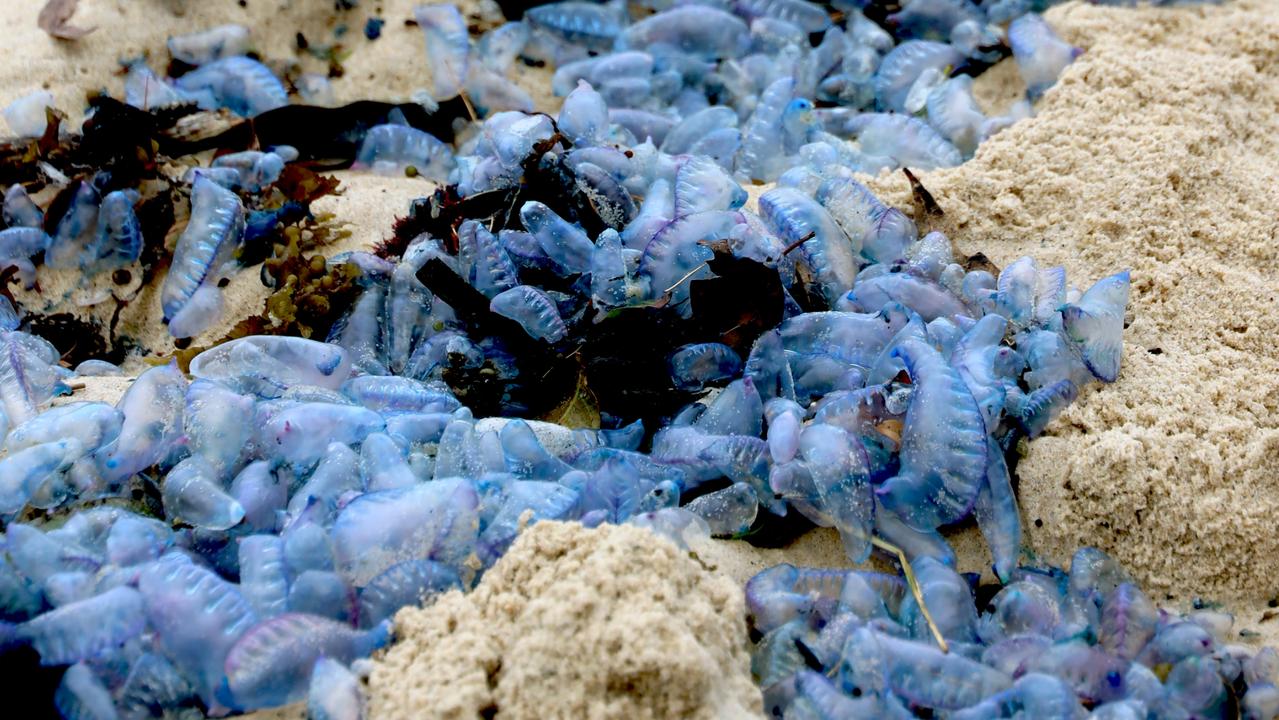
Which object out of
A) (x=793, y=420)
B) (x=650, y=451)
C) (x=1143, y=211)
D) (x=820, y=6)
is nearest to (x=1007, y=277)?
(x=1143, y=211)

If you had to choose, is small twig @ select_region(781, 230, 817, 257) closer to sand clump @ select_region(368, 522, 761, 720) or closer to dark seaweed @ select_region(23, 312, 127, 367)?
sand clump @ select_region(368, 522, 761, 720)

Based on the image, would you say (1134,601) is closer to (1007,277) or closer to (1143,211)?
(1007,277)

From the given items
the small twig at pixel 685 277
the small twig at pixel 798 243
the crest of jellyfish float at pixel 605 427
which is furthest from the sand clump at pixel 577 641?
the small twig at pixel 798 243

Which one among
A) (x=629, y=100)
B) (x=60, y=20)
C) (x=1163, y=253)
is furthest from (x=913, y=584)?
(x=60, y=20)

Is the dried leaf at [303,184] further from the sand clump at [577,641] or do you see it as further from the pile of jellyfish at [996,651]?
the pile of jellyfish at [996,651]

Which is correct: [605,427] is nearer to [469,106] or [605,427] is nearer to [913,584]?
A: [913,584]

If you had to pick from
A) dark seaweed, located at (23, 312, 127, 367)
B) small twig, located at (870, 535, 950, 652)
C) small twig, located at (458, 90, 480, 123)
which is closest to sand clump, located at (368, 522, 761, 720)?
small twig, located at (870, 535, 950, 652)
